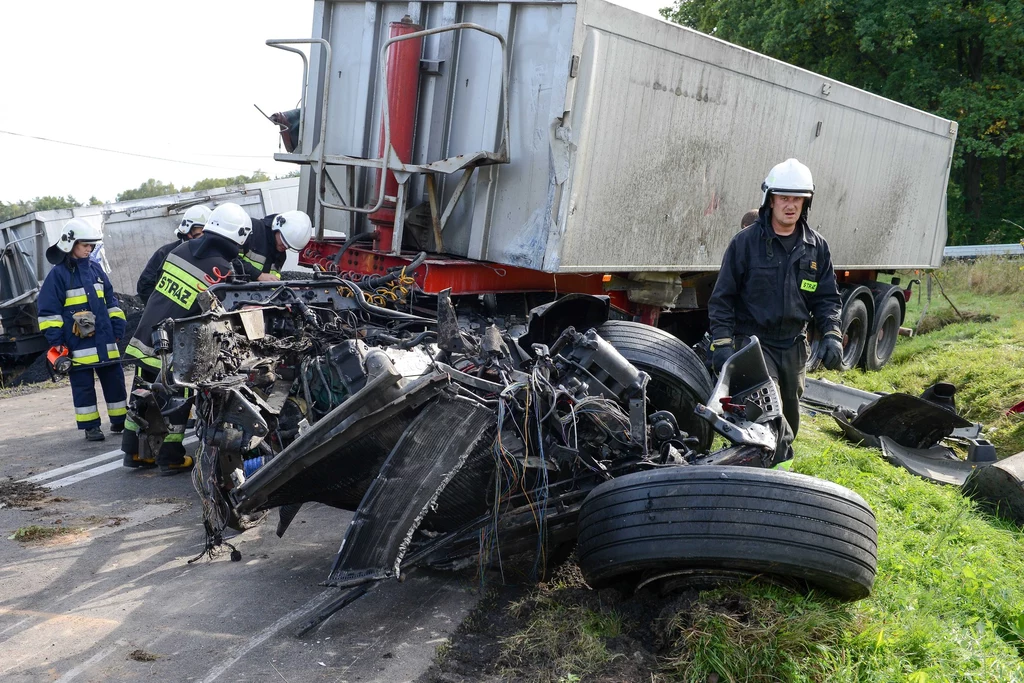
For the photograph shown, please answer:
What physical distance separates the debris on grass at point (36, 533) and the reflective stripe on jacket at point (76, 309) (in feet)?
7.39

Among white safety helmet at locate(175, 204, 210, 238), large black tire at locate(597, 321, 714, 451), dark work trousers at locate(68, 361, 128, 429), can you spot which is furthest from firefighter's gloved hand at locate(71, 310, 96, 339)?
large black tire at locate(597, 321, 714, 451)

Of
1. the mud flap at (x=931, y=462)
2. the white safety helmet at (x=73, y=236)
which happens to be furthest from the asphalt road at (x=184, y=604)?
the mud flap at (x=931, y=462)

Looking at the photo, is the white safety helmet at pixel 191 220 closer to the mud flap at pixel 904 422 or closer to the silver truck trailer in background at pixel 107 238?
the silver truck trailer in background at pixel 107 238

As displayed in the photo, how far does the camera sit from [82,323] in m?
6.43

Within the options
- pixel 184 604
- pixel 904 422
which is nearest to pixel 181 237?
pixel 184 604

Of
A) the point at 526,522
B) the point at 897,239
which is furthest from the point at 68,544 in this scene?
the point at 897,239

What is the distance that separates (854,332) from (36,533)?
890cm

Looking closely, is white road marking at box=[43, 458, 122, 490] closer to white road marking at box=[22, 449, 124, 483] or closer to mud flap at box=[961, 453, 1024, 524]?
white road marking at box=[22, 449, 124, 483]

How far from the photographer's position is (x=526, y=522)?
11.5 feet

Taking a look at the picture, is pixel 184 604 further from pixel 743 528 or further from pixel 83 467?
pixel 83 467

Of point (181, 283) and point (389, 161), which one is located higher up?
point (389, 161)

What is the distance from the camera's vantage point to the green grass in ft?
9.39

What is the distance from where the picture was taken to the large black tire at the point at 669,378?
448 cm

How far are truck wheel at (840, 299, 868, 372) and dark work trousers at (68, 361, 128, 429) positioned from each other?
7438mm
